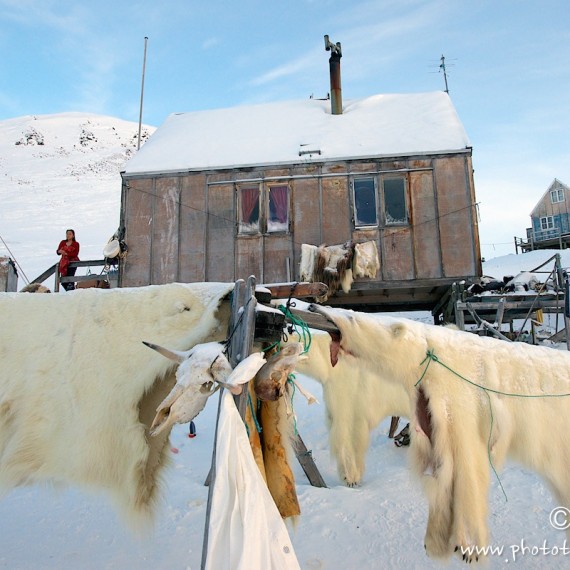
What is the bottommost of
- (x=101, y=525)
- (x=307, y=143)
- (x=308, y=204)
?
(x=101, y=525)

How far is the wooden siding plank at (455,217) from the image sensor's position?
36.7 feet

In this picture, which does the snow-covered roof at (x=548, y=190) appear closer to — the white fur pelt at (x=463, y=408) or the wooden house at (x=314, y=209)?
the wooden house at (x=314, y=209)

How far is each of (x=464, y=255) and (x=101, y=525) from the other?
943 cm

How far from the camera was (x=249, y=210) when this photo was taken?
39.6ft

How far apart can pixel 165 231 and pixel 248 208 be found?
2.30 metres

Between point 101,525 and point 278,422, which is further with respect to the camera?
point 101,525

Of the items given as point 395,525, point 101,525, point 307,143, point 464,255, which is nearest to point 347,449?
point 395,525

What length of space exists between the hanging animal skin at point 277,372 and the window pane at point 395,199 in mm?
8603

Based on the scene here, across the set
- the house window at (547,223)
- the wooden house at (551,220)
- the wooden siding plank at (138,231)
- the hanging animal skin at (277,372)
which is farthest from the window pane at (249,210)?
the house window at (547,223)

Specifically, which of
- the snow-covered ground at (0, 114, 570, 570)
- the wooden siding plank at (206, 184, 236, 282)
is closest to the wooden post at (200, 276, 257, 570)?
the snow-covered ground at (0, 114, 570, 570)

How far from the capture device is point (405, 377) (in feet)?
12.9

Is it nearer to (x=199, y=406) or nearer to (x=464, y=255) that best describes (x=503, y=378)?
(x=199, y=406)

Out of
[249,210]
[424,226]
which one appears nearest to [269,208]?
[249,210]

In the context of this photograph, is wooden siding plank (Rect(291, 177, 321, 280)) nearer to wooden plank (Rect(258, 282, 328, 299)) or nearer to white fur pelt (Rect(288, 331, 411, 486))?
white fur pelt (Rect(288, 331, 411, 486))
